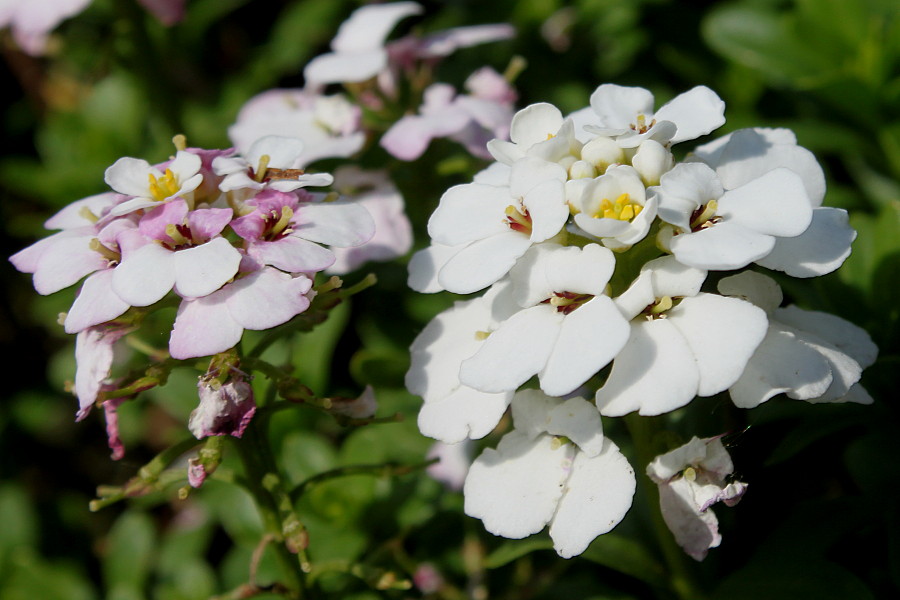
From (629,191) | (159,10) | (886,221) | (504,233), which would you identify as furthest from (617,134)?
(159,10)

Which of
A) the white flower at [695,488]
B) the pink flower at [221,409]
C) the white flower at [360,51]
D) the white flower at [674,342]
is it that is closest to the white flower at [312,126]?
the white flower at [360,51]

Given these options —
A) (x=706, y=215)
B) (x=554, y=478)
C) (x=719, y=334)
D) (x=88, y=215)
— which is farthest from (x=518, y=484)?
(x=88, y=215)

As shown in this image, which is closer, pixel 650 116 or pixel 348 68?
pixel 650 116

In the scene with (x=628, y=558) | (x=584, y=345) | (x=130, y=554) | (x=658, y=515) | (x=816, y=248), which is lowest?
(x=130, y=554)

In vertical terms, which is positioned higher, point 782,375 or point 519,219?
point 519,219

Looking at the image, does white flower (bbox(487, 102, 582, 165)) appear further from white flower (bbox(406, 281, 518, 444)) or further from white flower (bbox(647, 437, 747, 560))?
white flower (bbox(647, 437, 747, 560))

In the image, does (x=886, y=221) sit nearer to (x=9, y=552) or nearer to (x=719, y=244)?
(x=719, y=244)

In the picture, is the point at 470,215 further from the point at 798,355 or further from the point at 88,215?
the point at 88,215

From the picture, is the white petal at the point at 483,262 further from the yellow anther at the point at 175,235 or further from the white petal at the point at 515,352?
the yellow anther at the point at 175,235
